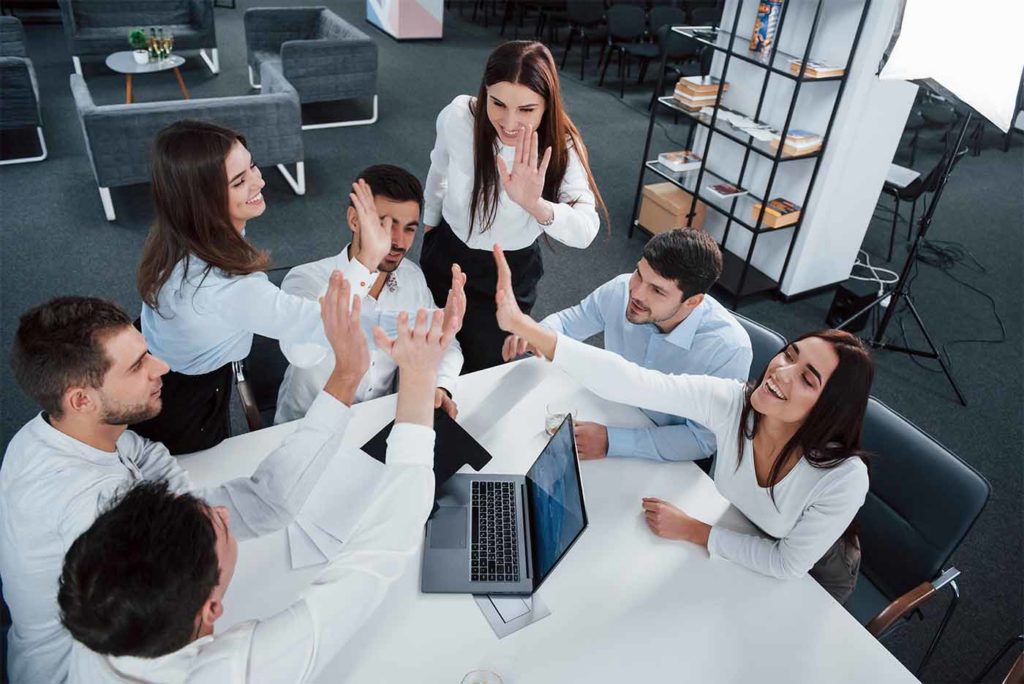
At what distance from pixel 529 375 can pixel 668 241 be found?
23.0 inches

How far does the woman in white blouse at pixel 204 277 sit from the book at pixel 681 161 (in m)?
2.90

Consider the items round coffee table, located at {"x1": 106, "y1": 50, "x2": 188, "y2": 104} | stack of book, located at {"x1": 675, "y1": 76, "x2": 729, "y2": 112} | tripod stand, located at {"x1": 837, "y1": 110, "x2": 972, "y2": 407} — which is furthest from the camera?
round coffee table, located at {"x1": 106, "y1": 50, "x2": 188, "y2": 104}

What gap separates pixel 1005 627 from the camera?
2.46 m

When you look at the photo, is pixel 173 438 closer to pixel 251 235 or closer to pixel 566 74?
pixel 251 235

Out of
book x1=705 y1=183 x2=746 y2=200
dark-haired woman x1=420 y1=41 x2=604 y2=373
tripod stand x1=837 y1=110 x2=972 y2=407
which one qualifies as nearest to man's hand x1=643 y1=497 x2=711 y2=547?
dark-haired woman x1=420 y1=41 x2=604 y2=373

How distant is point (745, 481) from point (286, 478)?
112cm

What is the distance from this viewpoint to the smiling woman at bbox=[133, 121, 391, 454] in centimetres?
175

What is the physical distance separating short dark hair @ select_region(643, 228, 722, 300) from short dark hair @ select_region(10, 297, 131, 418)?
4.58 ft

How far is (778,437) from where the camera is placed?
5.74ft

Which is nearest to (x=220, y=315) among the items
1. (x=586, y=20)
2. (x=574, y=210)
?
(x=574, y=210)

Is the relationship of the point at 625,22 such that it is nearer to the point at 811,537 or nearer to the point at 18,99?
the point at 18,99

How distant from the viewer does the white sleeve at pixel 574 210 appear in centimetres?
218

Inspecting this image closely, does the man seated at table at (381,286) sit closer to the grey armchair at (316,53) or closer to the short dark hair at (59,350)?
the short dark hair at (59,350)

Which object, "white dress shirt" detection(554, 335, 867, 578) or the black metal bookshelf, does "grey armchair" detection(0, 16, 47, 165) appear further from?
"white dress shirt" detection(554, 335, 867, 578)
